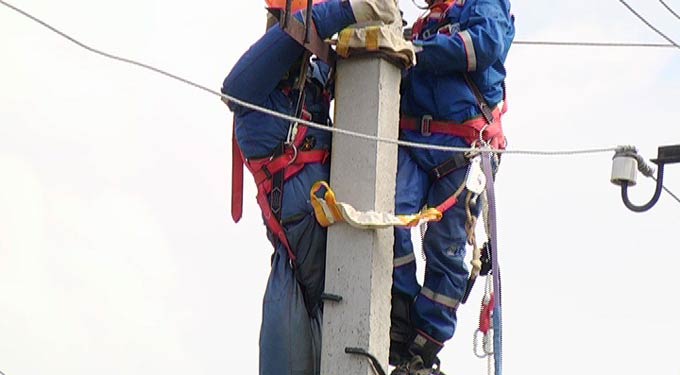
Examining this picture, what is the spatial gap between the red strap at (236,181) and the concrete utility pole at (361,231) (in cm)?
46

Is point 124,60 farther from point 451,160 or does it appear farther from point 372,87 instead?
point 451,160

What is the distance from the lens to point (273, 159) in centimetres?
726

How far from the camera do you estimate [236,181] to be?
7.44 metres

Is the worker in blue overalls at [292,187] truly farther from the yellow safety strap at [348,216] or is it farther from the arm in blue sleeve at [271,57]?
the yellow safety strap at [348,216]

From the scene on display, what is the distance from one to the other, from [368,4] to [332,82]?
1.56 feet

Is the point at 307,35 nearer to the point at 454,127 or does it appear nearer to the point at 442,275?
the point at 454,127

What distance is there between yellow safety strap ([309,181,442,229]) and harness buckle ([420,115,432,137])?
0.54 m

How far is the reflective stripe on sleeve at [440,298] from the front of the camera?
7430 millimetres

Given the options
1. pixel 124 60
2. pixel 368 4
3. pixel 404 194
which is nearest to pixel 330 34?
pixel 368 4

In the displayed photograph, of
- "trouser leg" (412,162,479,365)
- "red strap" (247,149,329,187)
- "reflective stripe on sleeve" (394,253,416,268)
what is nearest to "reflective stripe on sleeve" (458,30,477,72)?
"trouser leg" (412,162,479,365)

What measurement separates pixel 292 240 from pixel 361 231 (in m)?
0.33

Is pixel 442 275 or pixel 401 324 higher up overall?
pixel 442 275

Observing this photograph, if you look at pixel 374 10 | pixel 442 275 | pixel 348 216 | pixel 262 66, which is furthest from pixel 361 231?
pixel 374 10

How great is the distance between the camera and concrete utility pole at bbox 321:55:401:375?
6941 millimetres
